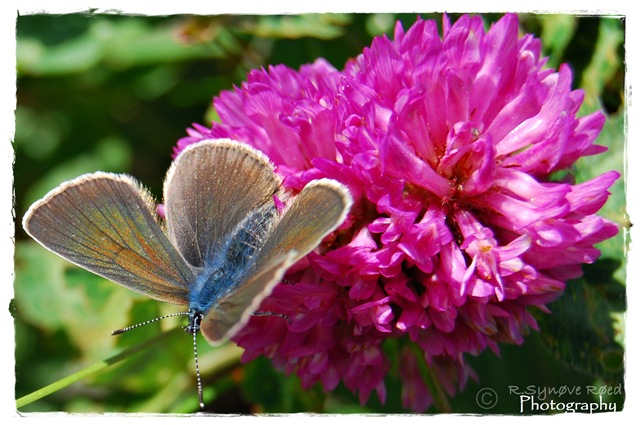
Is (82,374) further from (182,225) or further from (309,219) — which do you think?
(309,219)

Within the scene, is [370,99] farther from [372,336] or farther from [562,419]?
[562,419]

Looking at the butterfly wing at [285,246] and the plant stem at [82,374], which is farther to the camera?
the plant stem at [82,374]

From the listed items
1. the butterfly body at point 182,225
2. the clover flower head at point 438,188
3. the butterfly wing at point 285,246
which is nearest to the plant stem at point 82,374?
the butterfly body at point 182,225

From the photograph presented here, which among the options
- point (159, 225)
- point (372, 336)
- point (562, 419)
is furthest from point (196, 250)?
point (562, 419)

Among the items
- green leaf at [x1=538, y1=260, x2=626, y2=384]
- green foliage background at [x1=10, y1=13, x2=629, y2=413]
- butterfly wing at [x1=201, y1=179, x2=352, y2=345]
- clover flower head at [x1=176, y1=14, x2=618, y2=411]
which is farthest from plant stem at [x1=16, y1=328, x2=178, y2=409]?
green leaf at [x1=538, y1=260, x2=626, y2=384]

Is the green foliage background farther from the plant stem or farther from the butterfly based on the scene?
the butterfly

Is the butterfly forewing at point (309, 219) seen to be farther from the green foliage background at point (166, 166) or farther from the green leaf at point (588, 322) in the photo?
the green leaf at point (588, 322)
